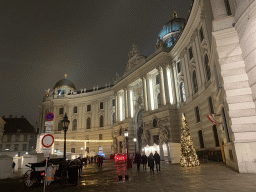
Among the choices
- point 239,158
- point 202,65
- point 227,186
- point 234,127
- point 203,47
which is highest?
point 203,47

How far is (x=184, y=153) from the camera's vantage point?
53.4 ft

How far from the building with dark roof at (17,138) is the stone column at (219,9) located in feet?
253

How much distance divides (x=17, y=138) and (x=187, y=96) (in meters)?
70.2

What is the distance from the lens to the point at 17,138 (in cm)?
7269

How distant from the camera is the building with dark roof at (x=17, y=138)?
7108 cm

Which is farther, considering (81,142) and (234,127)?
(81,142)

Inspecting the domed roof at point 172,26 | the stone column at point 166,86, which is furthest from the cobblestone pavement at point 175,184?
the domed roof at point 172,26

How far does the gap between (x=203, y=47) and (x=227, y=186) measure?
1878 centimetres

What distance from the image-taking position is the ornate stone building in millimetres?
10172

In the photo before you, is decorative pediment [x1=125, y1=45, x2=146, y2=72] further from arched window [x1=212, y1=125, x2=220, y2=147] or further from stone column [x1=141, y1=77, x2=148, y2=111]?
arched window [x1=212, y1=125, x2=220, y2=147]

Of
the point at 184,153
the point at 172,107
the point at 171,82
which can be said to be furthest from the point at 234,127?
the point at 171,82

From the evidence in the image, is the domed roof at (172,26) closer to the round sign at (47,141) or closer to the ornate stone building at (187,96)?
the ornate stone building at (187,96)

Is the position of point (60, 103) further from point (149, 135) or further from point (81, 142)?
point (149, 135)

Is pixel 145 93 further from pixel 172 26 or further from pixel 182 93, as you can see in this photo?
pixel 172 26
